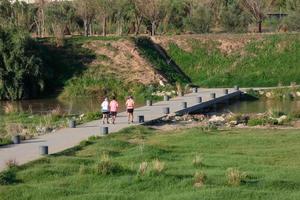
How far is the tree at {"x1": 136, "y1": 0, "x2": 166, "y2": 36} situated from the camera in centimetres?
6091

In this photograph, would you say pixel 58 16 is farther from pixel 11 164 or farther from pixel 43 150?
pixel 11 164

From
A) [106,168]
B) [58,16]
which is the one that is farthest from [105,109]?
[58,16]

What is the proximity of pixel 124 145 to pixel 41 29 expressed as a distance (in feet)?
131

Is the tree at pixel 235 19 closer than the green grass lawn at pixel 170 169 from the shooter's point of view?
No

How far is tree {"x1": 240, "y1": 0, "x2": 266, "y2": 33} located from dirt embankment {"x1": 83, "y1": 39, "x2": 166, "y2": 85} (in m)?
14.5

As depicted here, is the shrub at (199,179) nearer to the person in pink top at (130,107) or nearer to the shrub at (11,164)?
the shrub at (11,164)

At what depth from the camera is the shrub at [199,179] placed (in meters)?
15.9

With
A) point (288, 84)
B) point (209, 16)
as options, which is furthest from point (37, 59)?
point (209, 16)

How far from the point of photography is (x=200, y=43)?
53.9m

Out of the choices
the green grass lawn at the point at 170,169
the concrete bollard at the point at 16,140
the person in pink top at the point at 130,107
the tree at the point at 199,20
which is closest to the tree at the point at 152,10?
the tree at the point at 199,20

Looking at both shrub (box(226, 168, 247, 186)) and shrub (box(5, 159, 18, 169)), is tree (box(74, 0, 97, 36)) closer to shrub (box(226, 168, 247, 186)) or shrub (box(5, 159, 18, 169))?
shrub (box(5, 159, 18, 169))

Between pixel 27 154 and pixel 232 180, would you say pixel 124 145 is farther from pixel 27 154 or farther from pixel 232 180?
pixel 232 180

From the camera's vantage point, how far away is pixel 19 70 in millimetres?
45688

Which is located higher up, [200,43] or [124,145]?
[200,43]
